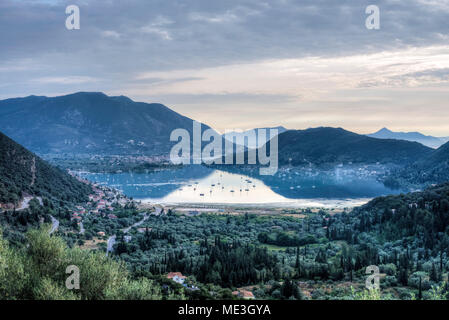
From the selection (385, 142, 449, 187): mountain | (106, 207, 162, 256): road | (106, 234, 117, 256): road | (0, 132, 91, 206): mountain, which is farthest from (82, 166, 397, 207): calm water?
(106, 234, 117, 256): road

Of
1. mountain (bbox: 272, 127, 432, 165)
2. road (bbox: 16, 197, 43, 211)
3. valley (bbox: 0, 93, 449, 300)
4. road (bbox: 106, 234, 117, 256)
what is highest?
mountain (bbox: 272, 127, 432, 165)

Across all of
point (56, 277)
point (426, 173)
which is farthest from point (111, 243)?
point (426, 173)

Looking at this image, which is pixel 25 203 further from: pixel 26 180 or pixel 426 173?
pixel 426 173

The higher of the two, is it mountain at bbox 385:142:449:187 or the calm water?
mountain at bbox 385:142:449:187

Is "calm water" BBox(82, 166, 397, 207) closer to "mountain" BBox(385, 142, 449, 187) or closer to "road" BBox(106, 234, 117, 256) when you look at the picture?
"mountain" BBox(385, 142, 449, 187)

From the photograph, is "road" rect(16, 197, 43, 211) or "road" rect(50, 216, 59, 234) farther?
"road" rect(16, 197, 43, 211)

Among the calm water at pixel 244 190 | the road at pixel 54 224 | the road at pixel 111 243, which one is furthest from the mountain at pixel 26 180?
the calm water at pixel 244 190
